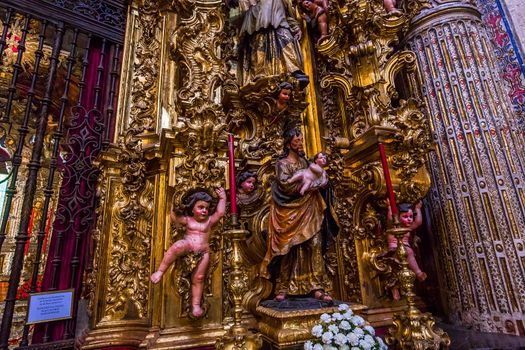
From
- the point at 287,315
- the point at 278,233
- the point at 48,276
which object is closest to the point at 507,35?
the point at 278,233

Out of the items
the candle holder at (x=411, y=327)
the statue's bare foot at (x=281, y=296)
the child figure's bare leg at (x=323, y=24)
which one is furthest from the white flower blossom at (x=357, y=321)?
the child figure's bare leg at (x=323, y=24)

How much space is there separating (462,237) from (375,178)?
1008 millimetres

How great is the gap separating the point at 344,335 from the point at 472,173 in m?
2.14

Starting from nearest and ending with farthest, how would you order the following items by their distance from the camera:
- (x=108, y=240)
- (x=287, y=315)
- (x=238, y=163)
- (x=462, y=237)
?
(x=287, y=315)
(x=108, y=240)
(x=462, y=237)
(x=238, y=163)

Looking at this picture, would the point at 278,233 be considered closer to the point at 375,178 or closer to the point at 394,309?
the point at 375,178

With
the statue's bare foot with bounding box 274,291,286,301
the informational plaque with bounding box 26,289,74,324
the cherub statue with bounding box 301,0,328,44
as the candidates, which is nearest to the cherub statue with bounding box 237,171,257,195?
the statue's bare foot with bounding box 274,291,286,301

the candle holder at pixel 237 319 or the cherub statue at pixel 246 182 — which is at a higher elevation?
the cherub statue at pixel 246 182

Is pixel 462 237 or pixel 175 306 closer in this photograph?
pixel 175 306

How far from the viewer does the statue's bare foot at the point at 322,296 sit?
224cm

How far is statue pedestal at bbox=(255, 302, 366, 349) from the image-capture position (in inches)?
76.0

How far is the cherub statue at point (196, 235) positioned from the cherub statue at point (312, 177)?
24.5 inches

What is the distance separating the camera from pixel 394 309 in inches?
104

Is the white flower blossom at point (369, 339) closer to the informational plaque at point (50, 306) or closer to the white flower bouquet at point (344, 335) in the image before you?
the white flower bouquet at point (344, 335)

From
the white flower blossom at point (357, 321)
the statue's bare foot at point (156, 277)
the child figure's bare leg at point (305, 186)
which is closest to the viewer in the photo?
the white flower blossom at point (357, 321)
